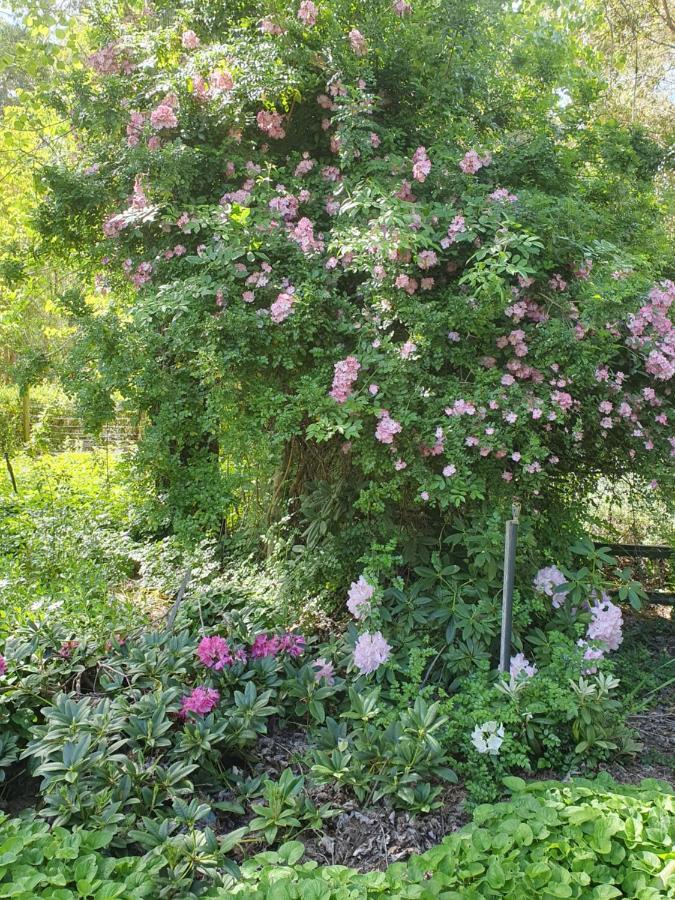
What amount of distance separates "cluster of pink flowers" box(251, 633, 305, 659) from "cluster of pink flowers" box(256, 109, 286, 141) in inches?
92.3

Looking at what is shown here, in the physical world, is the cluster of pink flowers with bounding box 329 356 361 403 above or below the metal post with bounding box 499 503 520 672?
above

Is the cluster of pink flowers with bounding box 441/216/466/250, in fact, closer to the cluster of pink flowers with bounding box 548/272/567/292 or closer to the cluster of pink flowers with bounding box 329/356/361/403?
the cluster of pink flowers with bounding box 548/272/567/292

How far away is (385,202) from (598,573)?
1771mm

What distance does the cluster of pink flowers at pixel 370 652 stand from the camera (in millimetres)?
2578

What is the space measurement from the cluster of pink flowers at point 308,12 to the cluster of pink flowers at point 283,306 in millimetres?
1271

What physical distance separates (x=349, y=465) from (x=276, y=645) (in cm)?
91

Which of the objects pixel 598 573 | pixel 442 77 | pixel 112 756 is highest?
pixel 442 77

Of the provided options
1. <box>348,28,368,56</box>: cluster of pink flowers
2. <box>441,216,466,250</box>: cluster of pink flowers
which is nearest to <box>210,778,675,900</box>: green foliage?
<box>441,216,466,250</box>: cluster of pink flowers

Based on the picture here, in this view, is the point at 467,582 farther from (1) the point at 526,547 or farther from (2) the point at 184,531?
(2) the point at 184,531

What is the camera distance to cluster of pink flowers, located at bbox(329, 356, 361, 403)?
8.61 ft

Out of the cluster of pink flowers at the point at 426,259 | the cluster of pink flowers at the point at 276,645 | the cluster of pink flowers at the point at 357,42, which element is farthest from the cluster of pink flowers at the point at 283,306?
the cluster of pink flowers at the point at 276,645

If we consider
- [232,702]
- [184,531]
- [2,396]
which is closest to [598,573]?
[232,702]

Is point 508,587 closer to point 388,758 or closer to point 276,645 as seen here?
point 388,758

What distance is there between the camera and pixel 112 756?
2.07m
